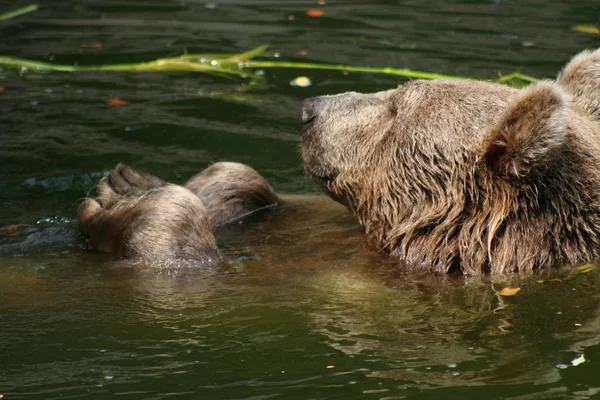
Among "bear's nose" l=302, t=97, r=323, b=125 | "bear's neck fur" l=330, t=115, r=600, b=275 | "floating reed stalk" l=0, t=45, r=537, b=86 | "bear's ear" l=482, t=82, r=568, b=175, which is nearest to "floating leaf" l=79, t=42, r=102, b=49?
"floating reed stalk" l=0, t=45, r=537, b=86

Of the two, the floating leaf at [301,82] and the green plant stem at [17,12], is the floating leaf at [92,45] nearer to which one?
the green plant stem at [17,12]

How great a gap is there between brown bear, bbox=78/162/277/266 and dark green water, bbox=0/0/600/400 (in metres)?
0.13

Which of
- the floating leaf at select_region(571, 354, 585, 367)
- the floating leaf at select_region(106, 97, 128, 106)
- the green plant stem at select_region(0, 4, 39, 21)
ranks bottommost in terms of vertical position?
the floating leaf at select_region(571, 354, 585, 367)

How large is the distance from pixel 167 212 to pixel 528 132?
2.19 m

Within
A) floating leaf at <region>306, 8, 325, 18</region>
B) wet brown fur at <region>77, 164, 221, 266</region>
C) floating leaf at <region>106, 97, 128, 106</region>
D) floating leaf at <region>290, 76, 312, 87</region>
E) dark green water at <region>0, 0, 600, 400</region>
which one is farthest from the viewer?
floating leaf at <region>306, 8, 325, 18</region>

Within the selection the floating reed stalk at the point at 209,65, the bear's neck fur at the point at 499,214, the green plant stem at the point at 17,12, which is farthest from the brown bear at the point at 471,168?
the green plant stem at the point at 17,12

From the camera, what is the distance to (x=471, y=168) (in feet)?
18.9

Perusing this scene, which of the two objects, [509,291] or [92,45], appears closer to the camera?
[509,291]

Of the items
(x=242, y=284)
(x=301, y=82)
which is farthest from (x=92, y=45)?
(x=242, y=284)

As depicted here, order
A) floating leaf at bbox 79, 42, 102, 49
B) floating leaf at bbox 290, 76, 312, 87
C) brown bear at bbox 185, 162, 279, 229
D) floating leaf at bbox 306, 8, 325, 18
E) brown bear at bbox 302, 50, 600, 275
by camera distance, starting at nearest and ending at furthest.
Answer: brown bear at bbox 302, 50, 600, 275 → brown bear at bbox 185, 162, 279, 229 → floating leaf at bbox 290, 76, 312, 87 → floating leaf at bbox 79, 42, 102, 49 → floating leaf at bbox 306, 8, 325, 18

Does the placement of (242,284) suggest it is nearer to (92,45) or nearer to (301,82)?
(301,82)

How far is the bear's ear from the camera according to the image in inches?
203

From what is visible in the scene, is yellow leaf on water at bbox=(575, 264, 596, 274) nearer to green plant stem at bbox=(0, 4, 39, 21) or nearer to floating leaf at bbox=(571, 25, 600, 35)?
floating leaf at bbox=(571, 25, 600, 35)

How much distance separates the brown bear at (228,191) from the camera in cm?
706
